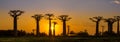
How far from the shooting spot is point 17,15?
99.9 meters

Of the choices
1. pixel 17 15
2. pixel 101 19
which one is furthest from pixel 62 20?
pixel 17 15

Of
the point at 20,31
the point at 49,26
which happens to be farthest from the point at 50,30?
the point at 20,31

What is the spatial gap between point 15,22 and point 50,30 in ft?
43.3

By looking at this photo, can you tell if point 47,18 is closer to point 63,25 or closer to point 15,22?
point 63,25

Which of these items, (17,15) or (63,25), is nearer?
(17,15)

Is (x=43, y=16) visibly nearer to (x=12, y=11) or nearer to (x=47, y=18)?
(x=47, y=18)

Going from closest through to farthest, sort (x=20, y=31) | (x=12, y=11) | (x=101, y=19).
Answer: (x=12, y=11), (x=101, y=19), (x=20, y=31)

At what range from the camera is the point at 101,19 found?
11112 cm

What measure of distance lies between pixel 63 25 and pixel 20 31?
13.1 m

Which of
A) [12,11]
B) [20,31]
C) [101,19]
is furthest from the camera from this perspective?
[20,31]

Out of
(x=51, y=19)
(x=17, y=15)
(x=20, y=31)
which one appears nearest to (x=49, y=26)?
(x=51, y=19)

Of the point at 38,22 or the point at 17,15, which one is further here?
the point at 38,22

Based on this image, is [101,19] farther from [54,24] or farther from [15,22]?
[15,22]

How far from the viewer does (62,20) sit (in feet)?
377
